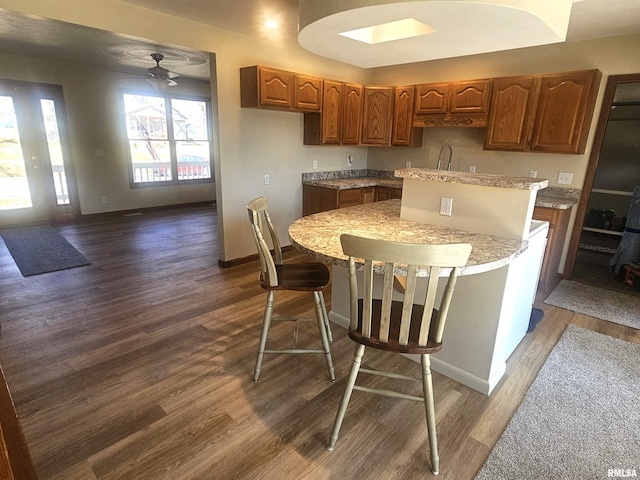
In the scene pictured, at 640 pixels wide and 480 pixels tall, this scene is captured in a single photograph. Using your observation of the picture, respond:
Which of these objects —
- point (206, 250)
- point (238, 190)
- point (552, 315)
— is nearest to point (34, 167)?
point (206, 250)

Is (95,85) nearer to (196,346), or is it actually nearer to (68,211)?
(68,211)

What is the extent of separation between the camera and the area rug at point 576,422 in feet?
5.31

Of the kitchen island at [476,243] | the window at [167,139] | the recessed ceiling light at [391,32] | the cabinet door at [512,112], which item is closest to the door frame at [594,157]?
the cabinet door at [512,112]

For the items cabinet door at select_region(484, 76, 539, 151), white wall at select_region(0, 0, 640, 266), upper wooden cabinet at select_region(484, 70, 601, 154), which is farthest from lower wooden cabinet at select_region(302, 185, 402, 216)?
upper wooden cabinet at select_region(484, 70, 601, 154)

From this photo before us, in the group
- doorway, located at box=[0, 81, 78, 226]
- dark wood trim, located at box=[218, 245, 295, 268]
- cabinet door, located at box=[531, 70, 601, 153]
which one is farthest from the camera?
doorway, located at box=[0, 81, 78, 226]

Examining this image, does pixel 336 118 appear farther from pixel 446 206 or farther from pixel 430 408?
pixel 430 408

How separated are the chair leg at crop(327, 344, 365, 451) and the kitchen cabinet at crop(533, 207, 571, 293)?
2746mm

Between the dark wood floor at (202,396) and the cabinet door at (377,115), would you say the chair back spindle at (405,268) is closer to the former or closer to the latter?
the dark wood floor at (202,396)

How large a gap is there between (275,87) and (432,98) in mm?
1986

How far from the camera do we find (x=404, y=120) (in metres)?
4.68

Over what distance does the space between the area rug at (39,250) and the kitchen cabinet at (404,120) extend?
422cm

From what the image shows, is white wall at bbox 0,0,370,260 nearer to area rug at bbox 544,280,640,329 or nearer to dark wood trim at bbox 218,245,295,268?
dark wood trim at bbox 218,245,295,268

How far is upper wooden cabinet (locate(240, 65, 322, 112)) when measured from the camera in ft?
12.0

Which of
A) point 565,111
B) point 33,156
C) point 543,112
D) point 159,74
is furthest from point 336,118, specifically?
point 33,156
